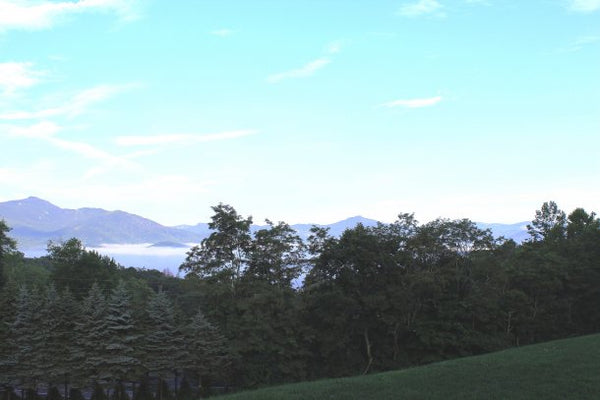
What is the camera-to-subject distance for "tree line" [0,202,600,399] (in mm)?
35000

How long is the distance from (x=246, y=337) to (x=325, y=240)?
902cm

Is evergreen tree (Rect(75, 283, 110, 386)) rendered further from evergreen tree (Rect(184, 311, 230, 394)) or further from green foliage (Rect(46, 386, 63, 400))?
evergreen tree (Rect(184, 311, 230, 394))

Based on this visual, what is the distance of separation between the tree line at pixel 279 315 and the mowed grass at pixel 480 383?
16.1 m

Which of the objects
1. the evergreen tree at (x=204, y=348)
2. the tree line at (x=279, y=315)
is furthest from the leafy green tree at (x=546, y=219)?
the evergreen tree at (x=204, y=348)

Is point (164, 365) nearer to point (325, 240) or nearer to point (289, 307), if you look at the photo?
point (289, 307)

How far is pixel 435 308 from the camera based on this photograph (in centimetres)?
3928

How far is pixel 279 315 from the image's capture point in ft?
116

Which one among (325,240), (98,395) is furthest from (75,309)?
(325,240)

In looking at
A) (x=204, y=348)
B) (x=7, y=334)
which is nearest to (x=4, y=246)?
(x=7, y=334)

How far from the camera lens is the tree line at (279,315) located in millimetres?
35000

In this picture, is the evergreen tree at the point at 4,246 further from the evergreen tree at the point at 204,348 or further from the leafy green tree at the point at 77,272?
the evergreen tree at the point at 204,348

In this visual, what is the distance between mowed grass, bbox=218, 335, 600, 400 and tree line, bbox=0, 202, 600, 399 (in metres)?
16.1

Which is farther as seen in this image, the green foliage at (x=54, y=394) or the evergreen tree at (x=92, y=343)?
the green foliage at (x=54, y=394)

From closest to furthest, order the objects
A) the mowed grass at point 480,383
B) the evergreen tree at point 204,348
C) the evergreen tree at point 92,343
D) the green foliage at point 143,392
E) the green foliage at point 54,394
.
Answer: the mowed grass at point 480,383 < the evergreen tree at point 92,343 < the evergreen tree at point 204,348 < the green foliage at point 54,394 < the green foliage at point 143,392
